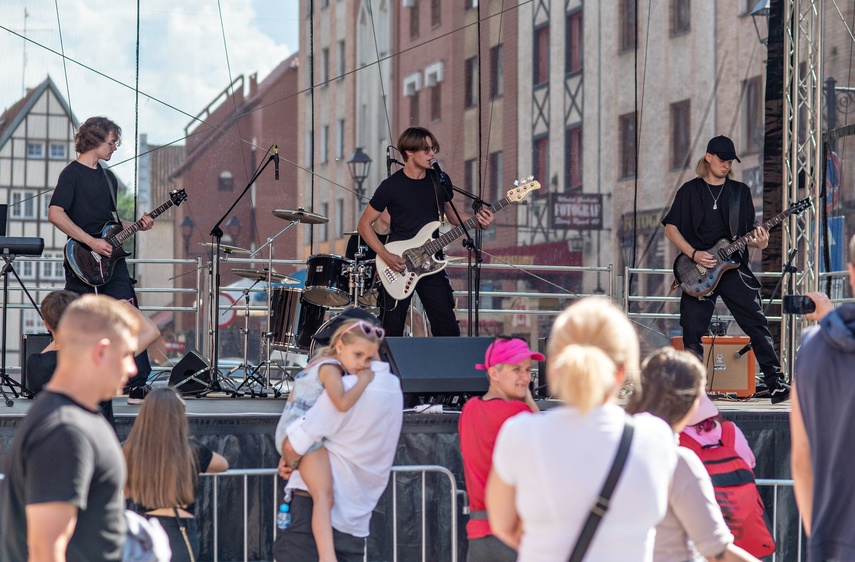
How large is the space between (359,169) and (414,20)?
5.57 feet

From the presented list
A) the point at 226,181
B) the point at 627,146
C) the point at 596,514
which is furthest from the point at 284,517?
the point at 627,146

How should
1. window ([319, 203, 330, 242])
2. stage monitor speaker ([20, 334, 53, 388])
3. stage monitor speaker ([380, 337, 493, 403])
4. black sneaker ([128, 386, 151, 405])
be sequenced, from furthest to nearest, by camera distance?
window ([319, 203, 330, 242]), stage monitor speaker ([20, 334, 53, 388]), black sneaker ([128, 386, 151, 405]), stage monitor speaker ([380, 337, 493, 403])

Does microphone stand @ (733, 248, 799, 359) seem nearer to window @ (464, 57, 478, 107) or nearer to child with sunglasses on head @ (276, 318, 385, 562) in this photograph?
child with sunglasses on head @ (276, 318, 385, 562)

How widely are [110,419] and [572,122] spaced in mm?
7968

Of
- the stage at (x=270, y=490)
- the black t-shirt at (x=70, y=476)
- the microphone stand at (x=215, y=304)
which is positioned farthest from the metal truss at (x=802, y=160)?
the black t-shirt at (x=70, y=476)

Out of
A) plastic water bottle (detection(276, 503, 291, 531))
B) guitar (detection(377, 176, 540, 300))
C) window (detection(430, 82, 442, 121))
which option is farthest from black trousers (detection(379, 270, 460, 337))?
window (detection(430, 82, 442, 121))

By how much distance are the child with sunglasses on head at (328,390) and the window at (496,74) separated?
7538 mm

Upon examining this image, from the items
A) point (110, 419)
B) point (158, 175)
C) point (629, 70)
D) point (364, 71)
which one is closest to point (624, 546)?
point (110, 419)

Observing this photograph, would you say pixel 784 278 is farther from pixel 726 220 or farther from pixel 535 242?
pixel 535 242

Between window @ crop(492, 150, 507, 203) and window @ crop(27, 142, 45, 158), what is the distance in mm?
4308

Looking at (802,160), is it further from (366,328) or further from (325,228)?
(366,328)

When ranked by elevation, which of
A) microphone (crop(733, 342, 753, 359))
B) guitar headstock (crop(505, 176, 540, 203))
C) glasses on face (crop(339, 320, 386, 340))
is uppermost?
guitar headstock (crop(505, 176, 540, 203))

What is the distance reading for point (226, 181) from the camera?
10742mm

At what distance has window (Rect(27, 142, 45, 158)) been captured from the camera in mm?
10617
